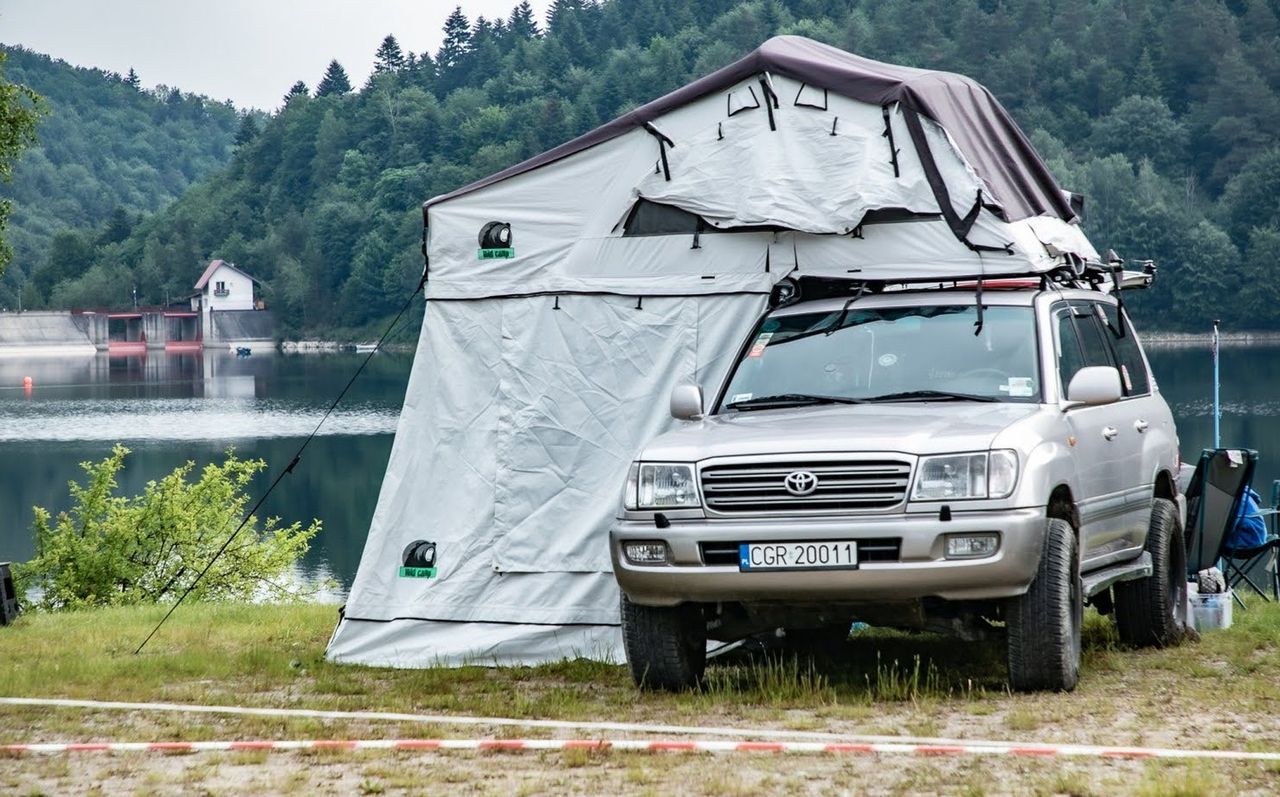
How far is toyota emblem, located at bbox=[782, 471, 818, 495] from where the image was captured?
7.03 meters

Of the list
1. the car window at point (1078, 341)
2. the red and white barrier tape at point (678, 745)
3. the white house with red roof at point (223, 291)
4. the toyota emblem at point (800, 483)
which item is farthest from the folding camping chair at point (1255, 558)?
the white house with red roof at point (223, 291)

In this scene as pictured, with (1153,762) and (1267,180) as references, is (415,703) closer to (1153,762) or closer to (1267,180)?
(1153,762)

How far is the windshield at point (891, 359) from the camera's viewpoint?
791 centimetres

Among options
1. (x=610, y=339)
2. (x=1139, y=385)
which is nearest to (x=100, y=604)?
(x=610, y=339)

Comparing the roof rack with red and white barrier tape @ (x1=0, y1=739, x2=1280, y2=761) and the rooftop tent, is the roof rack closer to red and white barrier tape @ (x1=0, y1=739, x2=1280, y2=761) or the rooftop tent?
the rooftop tent

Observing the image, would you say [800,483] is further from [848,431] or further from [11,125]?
[11,125]

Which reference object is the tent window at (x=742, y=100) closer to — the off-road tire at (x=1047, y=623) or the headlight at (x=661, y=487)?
the headlight at (x=661, y=487)

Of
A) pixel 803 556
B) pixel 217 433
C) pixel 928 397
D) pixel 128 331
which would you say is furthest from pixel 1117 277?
pixel 128 331

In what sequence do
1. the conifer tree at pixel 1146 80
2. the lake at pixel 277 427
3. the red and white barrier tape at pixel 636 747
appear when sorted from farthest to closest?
the conifer tree at pixel 1146 80, the lake at pixel 277 427, the red and white barrier tape at pixel 636 747

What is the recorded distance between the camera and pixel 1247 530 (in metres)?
11.9

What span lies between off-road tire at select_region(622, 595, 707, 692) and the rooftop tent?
1.54 m

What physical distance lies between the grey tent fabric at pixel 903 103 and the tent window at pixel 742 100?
0.14 feet

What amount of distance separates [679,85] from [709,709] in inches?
6280

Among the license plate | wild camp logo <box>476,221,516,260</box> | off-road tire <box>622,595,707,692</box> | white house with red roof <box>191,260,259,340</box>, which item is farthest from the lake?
white house with red roof <box>191,260,259,340</box>
